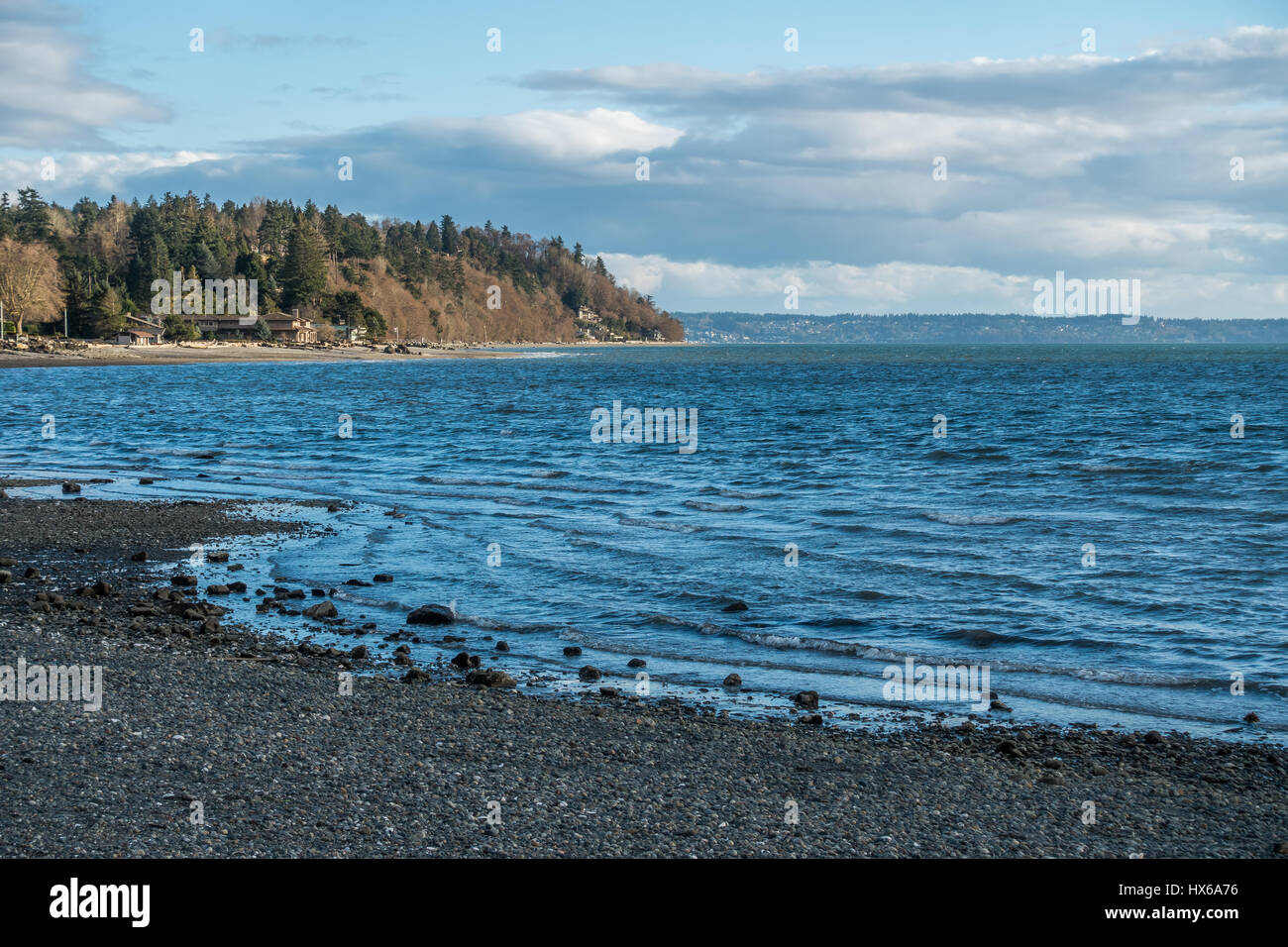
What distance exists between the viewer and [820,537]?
918 inches

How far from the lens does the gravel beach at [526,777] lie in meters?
7.83

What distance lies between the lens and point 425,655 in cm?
1419

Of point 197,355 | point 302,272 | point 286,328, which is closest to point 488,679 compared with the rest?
point 197,355

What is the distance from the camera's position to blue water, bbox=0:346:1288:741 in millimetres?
14242

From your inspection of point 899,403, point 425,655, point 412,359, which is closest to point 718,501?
point 425,655

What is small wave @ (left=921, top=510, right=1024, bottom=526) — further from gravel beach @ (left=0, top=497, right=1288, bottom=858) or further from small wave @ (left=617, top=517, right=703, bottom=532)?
gravel beach @ (left=0, top=497, right=1288, bottom=858)

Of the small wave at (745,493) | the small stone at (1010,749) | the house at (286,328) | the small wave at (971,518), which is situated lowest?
the small stone at (1010,749)

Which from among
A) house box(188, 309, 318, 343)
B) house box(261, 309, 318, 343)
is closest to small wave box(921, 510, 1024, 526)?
house box(188, 309, 318, 343)

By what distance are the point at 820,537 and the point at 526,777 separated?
14.9 meters

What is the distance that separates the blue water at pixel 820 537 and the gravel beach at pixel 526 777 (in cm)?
177

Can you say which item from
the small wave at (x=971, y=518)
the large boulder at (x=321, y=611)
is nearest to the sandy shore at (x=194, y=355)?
the small wave at (x=971, y=518)

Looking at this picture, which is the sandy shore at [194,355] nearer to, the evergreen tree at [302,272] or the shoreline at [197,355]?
the shoreline at [197,355]

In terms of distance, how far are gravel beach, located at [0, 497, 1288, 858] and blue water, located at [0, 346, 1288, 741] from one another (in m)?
1.77

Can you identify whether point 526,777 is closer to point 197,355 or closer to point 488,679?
point 488,679
